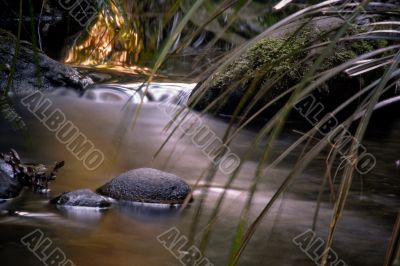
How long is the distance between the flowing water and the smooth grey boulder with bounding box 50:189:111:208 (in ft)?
0.25

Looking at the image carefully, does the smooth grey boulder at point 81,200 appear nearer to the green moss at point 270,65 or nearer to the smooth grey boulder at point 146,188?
the smooth grey boulder at point 146,188

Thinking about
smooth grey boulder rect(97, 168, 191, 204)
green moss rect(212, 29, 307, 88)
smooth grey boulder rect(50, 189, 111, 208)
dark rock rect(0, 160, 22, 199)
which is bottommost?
dark rock rect(0, 160, 22, 199)

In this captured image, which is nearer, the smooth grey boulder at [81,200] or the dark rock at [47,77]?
the smooth grey boulder at [81,200]

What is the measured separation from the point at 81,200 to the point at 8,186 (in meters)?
0.55

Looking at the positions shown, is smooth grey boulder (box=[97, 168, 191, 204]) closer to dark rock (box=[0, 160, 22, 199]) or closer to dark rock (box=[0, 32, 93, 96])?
dark rock (box=[0, 160, 22, 199])

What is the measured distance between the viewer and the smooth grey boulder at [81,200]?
491 cm

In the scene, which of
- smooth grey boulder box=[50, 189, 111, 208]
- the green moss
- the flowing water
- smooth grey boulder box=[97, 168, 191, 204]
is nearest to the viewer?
the green moss

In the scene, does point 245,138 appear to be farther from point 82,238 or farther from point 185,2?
point 185,2

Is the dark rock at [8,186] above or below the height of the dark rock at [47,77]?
below

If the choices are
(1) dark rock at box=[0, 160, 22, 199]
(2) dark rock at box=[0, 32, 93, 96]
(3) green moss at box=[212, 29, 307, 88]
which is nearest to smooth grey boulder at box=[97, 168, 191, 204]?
(1) dark rock at box=[0, 160, 22, 199]

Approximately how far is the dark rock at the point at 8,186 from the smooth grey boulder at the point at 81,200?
0.30 metres

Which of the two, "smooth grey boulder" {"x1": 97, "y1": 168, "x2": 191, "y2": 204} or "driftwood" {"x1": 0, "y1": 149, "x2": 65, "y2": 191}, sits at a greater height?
"smooth grey boulder" {"x1": 97, "y1": 168, "x2": 191, "y2": 204}

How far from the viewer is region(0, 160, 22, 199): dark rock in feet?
16.3

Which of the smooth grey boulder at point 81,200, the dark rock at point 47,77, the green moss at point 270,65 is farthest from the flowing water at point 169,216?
the dark rock at point 47,77
